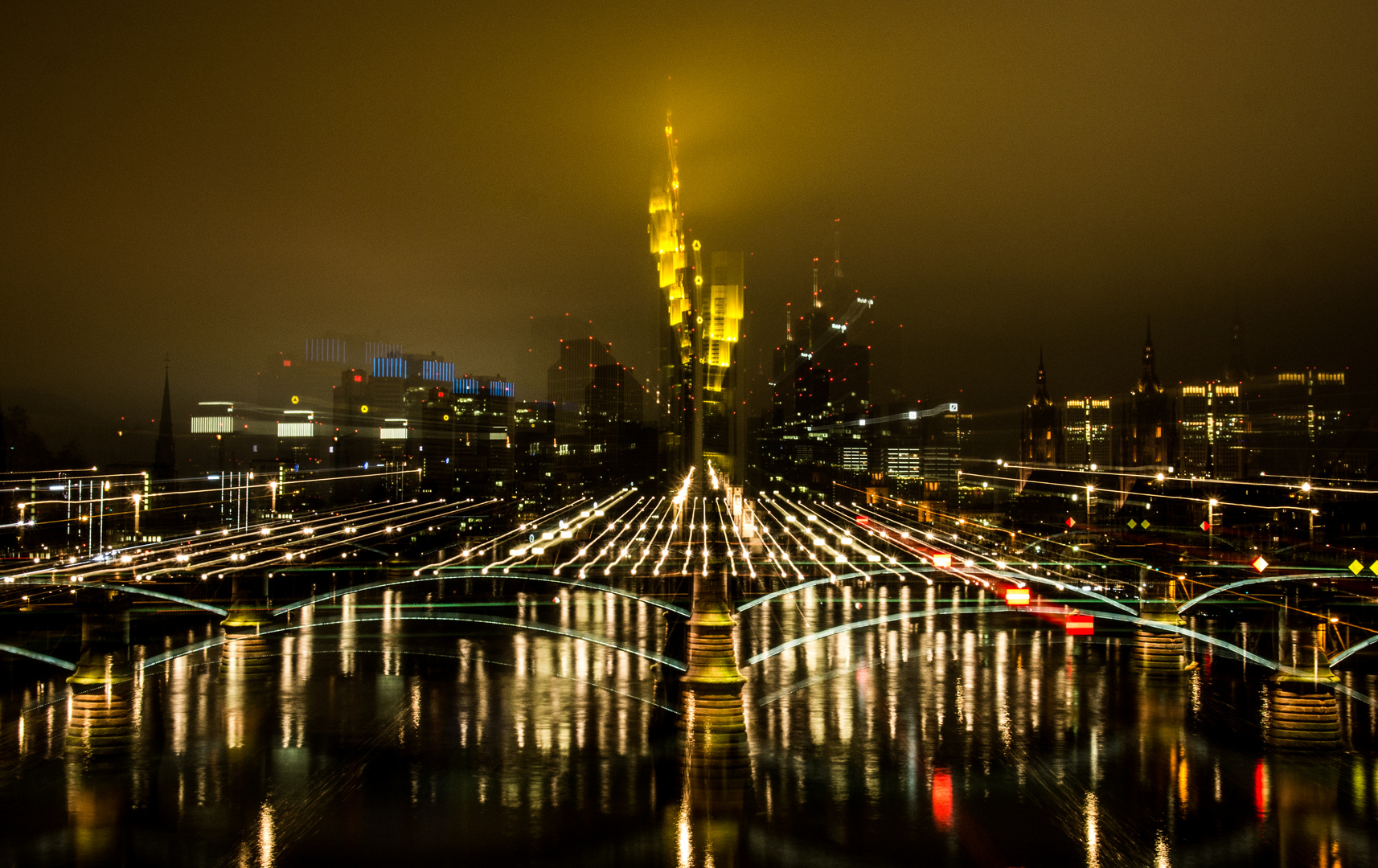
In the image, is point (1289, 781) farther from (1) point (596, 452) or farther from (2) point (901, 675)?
(1) point (596, 452)

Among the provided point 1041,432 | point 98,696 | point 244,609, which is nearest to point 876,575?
point 244,609

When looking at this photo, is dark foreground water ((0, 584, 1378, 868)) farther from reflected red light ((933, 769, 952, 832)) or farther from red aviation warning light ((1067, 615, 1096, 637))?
red aviation warning light ((1067, 615, 1096, 637))

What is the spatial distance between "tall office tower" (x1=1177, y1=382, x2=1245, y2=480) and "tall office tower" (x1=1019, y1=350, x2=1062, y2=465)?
1765cm

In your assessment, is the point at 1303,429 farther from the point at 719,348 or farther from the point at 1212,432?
the point at 719,348

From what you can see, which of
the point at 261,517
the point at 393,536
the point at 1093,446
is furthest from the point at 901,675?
the point at 1093,446

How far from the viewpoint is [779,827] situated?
17922 mm

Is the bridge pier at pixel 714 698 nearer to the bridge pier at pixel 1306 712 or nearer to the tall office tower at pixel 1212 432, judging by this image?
the bridge pier at pixel 1306 712

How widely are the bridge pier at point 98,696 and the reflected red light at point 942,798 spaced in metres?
16.7

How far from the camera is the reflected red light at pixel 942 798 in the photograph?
60.7 feet

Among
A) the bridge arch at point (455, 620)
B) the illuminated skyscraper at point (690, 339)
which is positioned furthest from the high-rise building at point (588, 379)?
the bridge arch at point (455, 620)

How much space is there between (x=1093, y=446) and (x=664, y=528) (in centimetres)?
6798

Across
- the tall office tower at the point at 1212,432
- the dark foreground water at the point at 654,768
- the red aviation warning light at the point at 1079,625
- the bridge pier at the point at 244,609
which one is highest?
the tall office tower at the point at 1212,432

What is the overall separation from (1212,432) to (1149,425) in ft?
37.0

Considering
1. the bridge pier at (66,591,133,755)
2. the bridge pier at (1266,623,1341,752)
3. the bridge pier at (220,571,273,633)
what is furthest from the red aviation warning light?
the bridge pier at (66,591,133,755)
